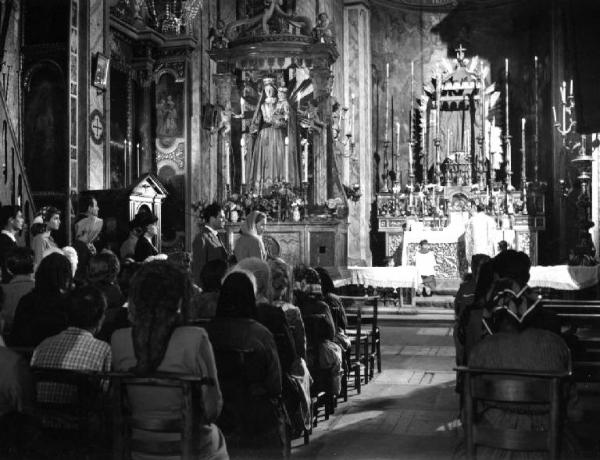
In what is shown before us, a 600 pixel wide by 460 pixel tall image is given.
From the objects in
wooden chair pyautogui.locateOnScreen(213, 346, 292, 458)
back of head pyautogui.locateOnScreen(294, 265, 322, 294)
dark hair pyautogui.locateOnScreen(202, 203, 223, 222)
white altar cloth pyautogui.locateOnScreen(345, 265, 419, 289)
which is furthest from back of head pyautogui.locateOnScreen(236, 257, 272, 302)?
white altar cloth pyautogui.locateOnScreen(345, 265, 419, 289)

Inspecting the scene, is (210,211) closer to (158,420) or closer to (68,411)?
(68,411)

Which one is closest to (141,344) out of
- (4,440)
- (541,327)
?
(4,440)

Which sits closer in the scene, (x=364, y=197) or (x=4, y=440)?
(x=4, y=440)

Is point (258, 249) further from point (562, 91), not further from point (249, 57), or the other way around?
point (562, 91)

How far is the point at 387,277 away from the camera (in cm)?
1423

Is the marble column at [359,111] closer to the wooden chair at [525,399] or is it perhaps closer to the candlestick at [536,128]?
the candlestick at [536,128]

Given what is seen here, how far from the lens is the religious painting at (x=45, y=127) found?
1234cm

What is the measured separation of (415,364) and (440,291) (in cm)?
725

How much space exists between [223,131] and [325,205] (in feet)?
7.67

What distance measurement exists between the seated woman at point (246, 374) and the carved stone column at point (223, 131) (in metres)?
11.0

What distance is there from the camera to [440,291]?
1638cm

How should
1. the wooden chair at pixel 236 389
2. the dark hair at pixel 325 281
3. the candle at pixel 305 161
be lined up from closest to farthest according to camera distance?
the wooden chair at pixel 236 389 → the dark hair at pixel 325 281 → the candle at pixel 305 161

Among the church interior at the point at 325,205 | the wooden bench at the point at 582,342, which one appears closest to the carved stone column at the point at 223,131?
the church interior at the point at 325,205

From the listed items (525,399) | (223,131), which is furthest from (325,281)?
(223,131)
